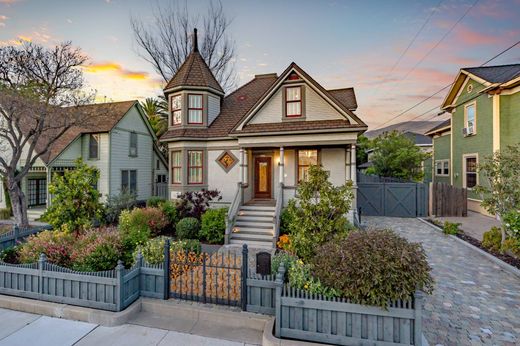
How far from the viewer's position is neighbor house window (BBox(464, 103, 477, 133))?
1618 cm

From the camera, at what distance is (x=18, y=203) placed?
1345cm

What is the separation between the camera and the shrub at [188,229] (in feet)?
34.6

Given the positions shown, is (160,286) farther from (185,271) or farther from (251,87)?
(251,87)

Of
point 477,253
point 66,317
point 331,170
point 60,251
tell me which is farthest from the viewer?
point 331,170

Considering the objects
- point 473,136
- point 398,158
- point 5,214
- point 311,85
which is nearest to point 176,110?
point 311,85

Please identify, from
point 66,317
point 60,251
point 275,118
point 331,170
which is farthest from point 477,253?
point 60,251

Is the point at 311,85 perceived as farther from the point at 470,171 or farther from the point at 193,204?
the point at 470,171

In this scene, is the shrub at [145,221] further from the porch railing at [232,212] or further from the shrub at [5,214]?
the shrub at [5,214]

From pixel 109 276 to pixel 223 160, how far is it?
9.17 meters

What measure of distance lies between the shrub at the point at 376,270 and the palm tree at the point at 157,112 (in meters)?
24.5

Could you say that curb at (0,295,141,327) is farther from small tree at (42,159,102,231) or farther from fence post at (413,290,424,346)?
fence post at (413,290,424,346)

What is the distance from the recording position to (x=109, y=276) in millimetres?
5285

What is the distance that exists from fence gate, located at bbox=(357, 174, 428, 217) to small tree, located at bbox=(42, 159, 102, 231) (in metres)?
14.2

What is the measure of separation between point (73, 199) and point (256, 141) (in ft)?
25.1
